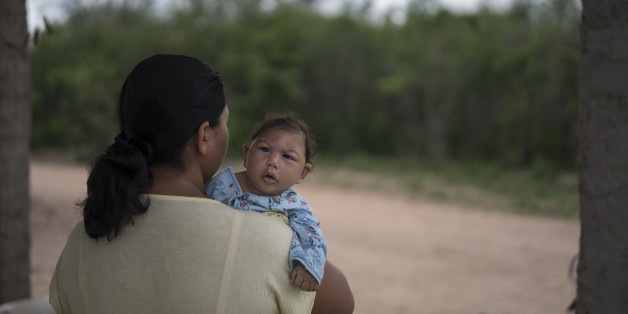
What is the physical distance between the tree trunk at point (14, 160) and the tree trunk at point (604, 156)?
2823 mm

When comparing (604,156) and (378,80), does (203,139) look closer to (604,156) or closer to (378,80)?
(604,156)

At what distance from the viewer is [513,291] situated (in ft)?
19.2

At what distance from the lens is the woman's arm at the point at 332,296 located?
1634 mm

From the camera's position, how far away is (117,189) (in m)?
1.44

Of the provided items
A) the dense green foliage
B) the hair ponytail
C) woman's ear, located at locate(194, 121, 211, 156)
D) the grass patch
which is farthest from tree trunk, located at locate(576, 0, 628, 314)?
the dense green foliage

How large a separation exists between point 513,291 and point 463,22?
11.5 meters

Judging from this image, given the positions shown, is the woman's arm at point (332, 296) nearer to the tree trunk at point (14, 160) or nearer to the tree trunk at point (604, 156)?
the tree trunk at point (604, 156)

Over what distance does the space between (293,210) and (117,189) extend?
1.62ft

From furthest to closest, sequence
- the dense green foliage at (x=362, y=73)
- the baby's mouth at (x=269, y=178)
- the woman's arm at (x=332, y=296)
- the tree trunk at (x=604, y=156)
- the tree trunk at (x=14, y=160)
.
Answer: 1. the dense green foliage at (x=362, y=73)
2. the tree trunk at (x=14, y=160)
3. the tree trunk at (x=604, y=156)
4. the baby's mouth at (x=269, y=178)
5. the woman's arm at (x=332, y=296)

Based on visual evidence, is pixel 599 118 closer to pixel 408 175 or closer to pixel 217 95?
pixel 217 95

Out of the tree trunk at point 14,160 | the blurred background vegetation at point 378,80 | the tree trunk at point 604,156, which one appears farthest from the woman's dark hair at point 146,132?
the blurred background vegetation at point 378,80

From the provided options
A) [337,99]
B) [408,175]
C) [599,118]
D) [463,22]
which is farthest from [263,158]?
[337,99]

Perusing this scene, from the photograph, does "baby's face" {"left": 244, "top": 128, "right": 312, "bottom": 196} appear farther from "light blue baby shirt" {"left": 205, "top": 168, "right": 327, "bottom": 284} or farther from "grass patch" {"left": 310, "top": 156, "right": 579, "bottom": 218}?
"grass patch" {"left": 310, "top": 156, "right": 579, "bottom": 218}

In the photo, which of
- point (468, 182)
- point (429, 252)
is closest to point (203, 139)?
point (429, 252)
